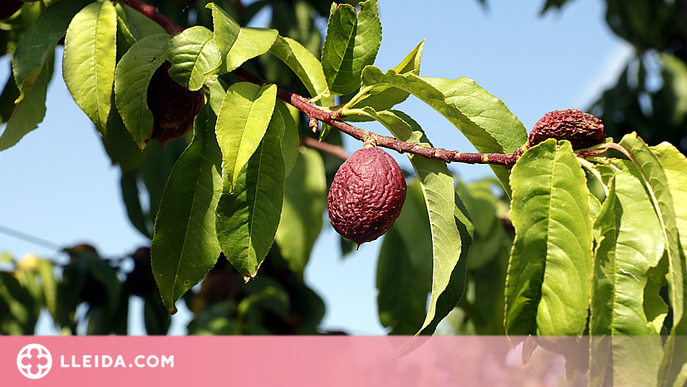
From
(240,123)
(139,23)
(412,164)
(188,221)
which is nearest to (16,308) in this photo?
(139,23)

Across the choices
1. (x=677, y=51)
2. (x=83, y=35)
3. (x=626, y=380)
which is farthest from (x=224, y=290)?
(x=677, y=51)

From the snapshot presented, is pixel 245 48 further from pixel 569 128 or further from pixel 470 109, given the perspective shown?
pixel 569 128

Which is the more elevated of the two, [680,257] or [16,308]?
[680,257]

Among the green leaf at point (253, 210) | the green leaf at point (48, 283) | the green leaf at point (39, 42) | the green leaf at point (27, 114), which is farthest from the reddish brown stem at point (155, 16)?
the green leaf at point (48, 283)

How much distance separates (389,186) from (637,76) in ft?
15.4

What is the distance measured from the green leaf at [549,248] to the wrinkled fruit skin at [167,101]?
632 mm

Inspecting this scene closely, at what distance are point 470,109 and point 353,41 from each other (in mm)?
239

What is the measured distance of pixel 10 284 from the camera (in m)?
2.45

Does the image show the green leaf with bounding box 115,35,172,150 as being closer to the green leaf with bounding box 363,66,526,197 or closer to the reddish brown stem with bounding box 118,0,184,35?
the reddish brown stem with bounding box 118,0,184,35

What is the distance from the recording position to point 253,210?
81cm

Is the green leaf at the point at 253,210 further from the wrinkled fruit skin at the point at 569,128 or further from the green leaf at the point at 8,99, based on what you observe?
the green leaf at the point at 8,99

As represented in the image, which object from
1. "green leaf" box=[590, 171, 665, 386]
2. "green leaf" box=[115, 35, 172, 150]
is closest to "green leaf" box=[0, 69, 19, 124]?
"green leaf" box=[115, 35, 172, 150]

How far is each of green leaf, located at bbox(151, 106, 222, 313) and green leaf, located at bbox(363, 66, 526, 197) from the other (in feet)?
0.98

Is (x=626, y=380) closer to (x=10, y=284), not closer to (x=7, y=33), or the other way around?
(x=7, y=33)
